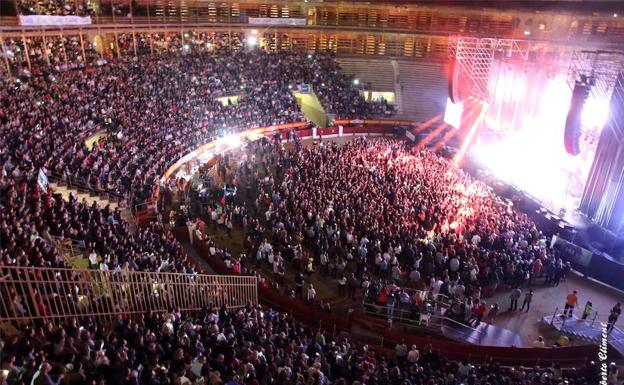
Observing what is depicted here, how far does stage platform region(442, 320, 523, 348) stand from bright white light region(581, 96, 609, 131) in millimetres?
11377

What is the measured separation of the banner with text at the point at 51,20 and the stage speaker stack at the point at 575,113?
86.6 feet

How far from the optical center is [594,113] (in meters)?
21.4

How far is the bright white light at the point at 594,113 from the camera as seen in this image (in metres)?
20.6

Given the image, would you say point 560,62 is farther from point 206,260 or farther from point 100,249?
point 100,249

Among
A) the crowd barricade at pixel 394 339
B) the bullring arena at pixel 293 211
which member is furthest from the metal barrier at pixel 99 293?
the crowd barricade at pixel 394 339

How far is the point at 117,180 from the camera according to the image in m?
18.3

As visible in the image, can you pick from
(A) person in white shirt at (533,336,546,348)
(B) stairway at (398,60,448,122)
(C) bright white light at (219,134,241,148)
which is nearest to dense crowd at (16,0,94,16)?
(C) bright white light at (219,134,241,148)

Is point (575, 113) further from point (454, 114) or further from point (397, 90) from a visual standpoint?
point (397, 90)

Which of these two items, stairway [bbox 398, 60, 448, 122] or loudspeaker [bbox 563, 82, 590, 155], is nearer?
loudspeaker [bbox 563, 82, 590, 155]

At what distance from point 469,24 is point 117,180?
3279 centimetres

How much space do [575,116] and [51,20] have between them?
1052 inches

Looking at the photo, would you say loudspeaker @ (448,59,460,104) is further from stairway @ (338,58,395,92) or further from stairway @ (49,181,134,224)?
stairway @ (49,181,134,224)

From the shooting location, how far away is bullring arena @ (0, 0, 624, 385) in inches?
379

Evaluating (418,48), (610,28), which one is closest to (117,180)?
(418,48)
